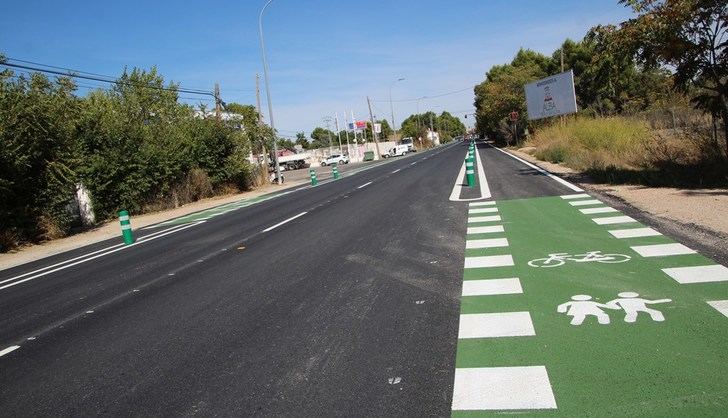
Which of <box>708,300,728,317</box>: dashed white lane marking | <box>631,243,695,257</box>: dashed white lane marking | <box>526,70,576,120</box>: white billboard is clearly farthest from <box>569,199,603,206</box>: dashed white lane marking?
<box>526,70,576,120</box>: white billboard

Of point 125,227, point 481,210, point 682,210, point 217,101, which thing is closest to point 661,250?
point 682,210

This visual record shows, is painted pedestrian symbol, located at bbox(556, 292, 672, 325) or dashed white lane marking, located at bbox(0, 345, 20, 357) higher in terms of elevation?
dashed white lane marking, located at bbox(0, 345, 20, 357)

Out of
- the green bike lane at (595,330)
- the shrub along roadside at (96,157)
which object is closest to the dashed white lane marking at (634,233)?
the green bike lane at (595,330)

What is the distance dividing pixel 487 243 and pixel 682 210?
3.77 metres

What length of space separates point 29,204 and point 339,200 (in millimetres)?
9668

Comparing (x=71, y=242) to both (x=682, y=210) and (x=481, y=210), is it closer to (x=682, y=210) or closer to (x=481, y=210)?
(x=481, y=210)

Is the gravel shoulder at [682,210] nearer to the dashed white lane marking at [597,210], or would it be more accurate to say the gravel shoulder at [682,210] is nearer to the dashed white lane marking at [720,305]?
the dashed white lane marking at [597,210]

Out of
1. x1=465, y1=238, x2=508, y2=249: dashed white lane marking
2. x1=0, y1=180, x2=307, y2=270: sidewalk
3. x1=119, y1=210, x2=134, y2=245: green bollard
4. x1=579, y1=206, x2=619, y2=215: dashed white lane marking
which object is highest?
x1=119, y1=210, x2=134, y2=245: green bollard

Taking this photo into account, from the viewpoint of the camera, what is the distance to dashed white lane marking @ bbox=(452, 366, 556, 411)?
132 inches

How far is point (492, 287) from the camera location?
5867 mm

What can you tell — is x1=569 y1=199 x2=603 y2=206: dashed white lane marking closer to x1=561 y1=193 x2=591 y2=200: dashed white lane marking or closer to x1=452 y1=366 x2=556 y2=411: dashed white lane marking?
x1=561 y1=193 x2=591 y2=200: dashed white lane marking

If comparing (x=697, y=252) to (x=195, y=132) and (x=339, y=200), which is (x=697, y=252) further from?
(x=195, y=132)

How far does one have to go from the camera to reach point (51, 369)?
15.8ft

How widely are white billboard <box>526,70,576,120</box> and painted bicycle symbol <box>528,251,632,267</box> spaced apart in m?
33.2
